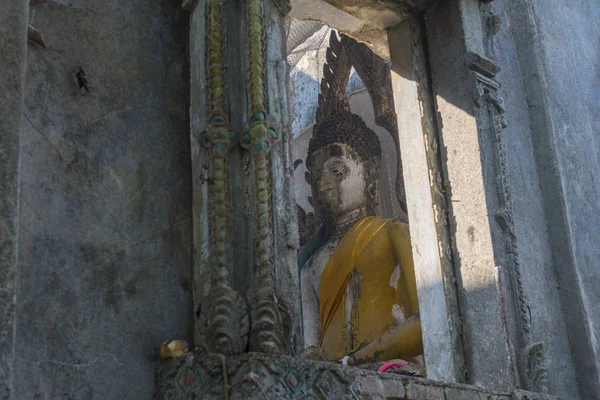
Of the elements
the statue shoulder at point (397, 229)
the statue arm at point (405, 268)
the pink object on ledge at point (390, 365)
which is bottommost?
the pink object on ledge at point (390, 365)

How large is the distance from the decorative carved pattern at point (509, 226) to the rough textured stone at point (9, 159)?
9.76ft

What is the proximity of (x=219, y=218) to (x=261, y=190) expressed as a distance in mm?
204

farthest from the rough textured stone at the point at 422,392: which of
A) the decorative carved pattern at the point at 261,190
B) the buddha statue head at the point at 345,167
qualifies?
the buddha statue head at the point at 345,167

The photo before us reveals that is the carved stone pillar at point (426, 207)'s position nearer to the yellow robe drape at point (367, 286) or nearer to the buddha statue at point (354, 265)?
the buddha statue at point (354, 265)

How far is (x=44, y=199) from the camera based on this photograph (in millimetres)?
3623

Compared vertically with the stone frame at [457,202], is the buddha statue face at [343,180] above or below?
above

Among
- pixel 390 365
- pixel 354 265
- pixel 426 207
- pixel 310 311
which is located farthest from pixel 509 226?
pixel 310 311

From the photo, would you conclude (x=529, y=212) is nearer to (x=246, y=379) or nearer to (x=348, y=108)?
(x=246, y=379)

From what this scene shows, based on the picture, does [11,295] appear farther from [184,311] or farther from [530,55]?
[530,55]

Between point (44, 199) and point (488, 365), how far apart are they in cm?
253

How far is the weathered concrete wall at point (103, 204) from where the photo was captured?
350 centimetres

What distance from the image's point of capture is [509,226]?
17.1 feet

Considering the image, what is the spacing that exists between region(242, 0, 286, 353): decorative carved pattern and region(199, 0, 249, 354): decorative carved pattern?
0.07 m

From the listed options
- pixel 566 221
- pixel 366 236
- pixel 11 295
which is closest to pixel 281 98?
pixel 11 295
